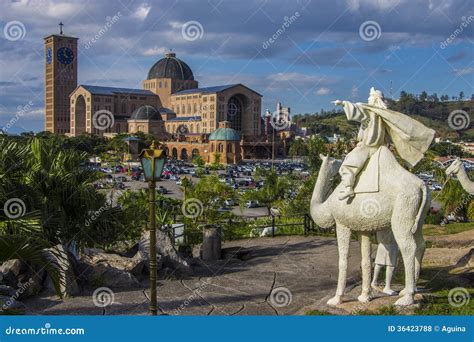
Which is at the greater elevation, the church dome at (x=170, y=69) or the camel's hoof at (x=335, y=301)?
the church dome at (x=170, y=69)

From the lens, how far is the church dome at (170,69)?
354 feet

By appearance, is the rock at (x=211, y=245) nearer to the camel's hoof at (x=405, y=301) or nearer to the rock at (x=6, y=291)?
the rock at (x=6, y=291)

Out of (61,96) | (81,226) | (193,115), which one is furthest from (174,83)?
(81,226)

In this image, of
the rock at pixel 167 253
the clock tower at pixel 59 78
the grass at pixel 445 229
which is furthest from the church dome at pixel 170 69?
the rock at pixel 167 253

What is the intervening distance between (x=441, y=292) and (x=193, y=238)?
870cm

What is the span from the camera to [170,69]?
356 ft

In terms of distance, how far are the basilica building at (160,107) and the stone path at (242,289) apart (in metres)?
76.6

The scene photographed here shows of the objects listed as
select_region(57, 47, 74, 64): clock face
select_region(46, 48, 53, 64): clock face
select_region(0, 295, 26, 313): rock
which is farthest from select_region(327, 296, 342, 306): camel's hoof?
select_region(46, 48, 53, 64): clock face

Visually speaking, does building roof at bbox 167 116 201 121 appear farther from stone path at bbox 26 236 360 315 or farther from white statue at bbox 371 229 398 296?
white statue at bbox 371 229 398 296

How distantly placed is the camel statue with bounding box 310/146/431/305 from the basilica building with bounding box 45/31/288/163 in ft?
266

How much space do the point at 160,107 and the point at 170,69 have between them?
26.1 feet

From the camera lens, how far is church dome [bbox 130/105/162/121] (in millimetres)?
97312

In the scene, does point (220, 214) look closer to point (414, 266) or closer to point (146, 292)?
point (146, 292)

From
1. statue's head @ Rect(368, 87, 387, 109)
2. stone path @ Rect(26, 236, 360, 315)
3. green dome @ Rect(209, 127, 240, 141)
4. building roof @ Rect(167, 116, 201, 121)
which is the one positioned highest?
→ building roof @ Rect(167, 116, 201, 121)
